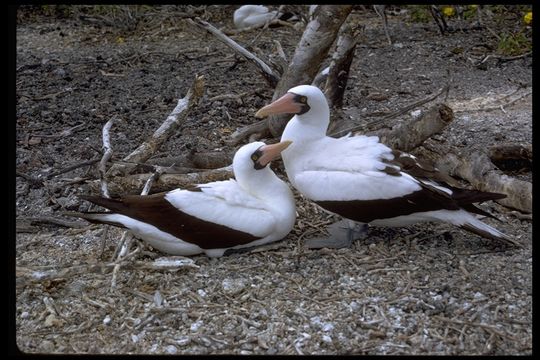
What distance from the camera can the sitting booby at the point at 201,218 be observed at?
360cm

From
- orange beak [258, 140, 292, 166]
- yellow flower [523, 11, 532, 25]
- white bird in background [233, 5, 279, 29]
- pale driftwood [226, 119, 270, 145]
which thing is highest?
yellow flower [523, 11, 532, 25]

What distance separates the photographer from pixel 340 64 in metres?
4.89

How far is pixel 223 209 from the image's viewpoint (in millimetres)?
3656

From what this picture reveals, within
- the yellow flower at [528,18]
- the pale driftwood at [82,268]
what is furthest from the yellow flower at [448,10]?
the pale driftwood at [82,268]

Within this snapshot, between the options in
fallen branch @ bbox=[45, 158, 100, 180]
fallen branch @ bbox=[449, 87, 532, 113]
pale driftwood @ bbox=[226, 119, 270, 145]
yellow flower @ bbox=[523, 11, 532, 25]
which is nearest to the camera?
fallen branch @ bbox=[45, 158, 100, 180]

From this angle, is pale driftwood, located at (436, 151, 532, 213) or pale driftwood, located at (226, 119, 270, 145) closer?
pale driftwood, located at (436, 151, 532, 213)

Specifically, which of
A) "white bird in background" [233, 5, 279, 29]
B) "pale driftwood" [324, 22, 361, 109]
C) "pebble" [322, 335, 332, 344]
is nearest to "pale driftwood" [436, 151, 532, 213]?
"pale driftwood" [324, 22, 361, 109]

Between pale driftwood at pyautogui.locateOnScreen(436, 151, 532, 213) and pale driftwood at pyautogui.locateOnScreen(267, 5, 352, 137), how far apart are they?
1046 mm

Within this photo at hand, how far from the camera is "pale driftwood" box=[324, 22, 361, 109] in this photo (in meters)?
4.83

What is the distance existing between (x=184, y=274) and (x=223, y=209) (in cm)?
37

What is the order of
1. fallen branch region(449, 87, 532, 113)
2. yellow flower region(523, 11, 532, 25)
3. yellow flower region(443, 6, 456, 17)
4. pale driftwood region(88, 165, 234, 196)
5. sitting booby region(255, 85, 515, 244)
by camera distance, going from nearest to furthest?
1. sitting booby region(255, 85, 515, 244)
2. pale driftwood region(88, 165, 234, 196)
3. fallen branch region(449, 87, 532, 113)
4. yellow flower region(523, 11, 532, 25)
5. yellow flower region(443, 6, 456, 17)

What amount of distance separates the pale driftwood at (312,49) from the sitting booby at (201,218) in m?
1.44

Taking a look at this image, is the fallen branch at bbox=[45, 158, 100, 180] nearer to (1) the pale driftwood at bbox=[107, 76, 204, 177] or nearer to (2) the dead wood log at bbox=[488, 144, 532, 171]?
(1) the pale driftwood at bbox=[107, 76, 204, 177]

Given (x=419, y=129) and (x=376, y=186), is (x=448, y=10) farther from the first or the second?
(x=376, y=186)
